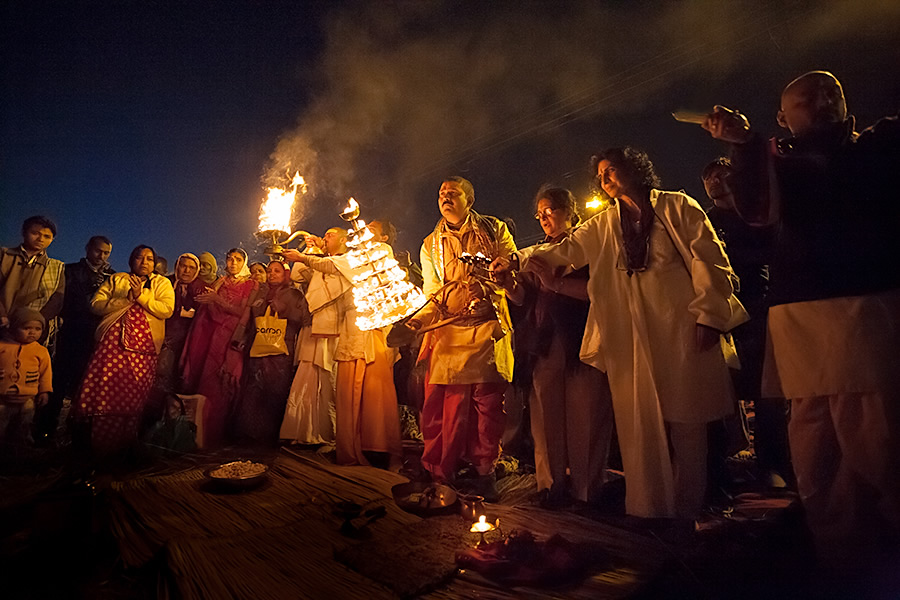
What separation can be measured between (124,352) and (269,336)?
157cm

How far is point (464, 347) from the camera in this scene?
13.1 feet

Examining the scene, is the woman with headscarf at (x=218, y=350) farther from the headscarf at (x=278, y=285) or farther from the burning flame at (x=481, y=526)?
the burning flame at (x=481, y=526)

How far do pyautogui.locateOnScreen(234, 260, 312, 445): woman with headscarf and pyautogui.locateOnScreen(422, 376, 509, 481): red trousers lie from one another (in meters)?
2.51

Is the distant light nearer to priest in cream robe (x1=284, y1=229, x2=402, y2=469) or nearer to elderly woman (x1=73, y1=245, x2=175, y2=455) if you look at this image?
priest in cream robe (x1=284, y1=229, x2=402, y2=469)

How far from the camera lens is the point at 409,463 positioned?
15.8ft

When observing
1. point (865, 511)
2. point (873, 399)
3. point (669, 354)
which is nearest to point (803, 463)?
point (865, 511)

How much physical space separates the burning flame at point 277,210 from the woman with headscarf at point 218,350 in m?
1.55

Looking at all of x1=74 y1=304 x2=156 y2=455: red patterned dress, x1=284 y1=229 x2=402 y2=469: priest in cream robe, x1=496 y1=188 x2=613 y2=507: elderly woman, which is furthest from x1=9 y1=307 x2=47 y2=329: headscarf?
x1=496 y1=188 x2=613 y2=507: elderly woman

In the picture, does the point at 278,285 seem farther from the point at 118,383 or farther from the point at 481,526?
the point at 481,526

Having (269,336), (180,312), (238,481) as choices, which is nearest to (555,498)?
(238,481)

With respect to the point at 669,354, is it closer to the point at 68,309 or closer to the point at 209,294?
the point at 209,294

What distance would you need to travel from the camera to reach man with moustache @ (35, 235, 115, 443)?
5434 millimetres

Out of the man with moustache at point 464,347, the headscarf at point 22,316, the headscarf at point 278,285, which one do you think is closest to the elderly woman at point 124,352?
the headscarf at point 22,316

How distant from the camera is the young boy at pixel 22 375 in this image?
4.98 metres
